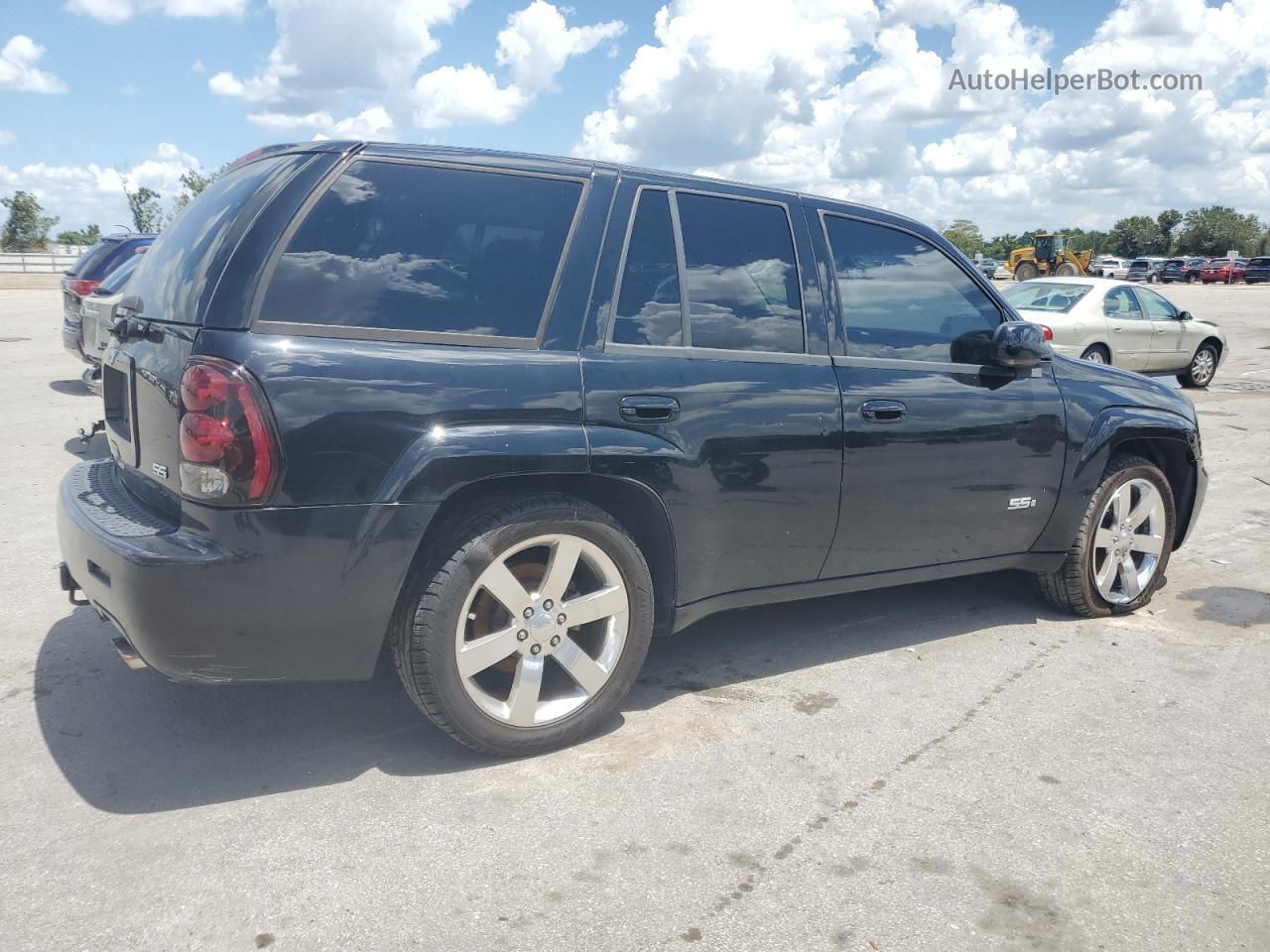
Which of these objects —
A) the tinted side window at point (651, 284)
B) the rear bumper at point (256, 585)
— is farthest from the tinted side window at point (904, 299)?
the rear bumper at point (256, 585)

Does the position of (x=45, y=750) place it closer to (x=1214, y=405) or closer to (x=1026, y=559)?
(x=1026, y=559)

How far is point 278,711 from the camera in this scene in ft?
12.3

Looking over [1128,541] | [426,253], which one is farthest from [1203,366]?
[426,253]

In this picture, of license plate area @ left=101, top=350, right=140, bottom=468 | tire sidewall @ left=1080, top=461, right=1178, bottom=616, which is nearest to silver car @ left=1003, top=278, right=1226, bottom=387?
tire sidewall @ left=1080, top=461, right=1178, bottom=616

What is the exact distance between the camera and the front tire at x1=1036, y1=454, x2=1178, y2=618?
4871mm

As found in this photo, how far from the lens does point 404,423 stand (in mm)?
3025

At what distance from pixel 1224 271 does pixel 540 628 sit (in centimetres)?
6958

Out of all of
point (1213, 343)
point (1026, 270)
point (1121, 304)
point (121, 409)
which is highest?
point (1026, 270)

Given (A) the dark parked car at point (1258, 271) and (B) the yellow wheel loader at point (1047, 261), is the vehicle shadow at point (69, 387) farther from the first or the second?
(A) the dark parked car at point (1258, 271)

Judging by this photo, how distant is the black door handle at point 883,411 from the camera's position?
3.98 metres

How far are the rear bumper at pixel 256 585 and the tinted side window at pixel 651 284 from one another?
0.96 m

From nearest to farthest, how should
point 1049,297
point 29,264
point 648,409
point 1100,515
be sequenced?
point 648,409, point 1100,515, point 1049,297, point 29,264

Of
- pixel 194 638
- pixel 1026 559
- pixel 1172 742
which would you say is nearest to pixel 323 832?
pixel 194 638

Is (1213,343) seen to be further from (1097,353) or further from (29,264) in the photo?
(29,264)
